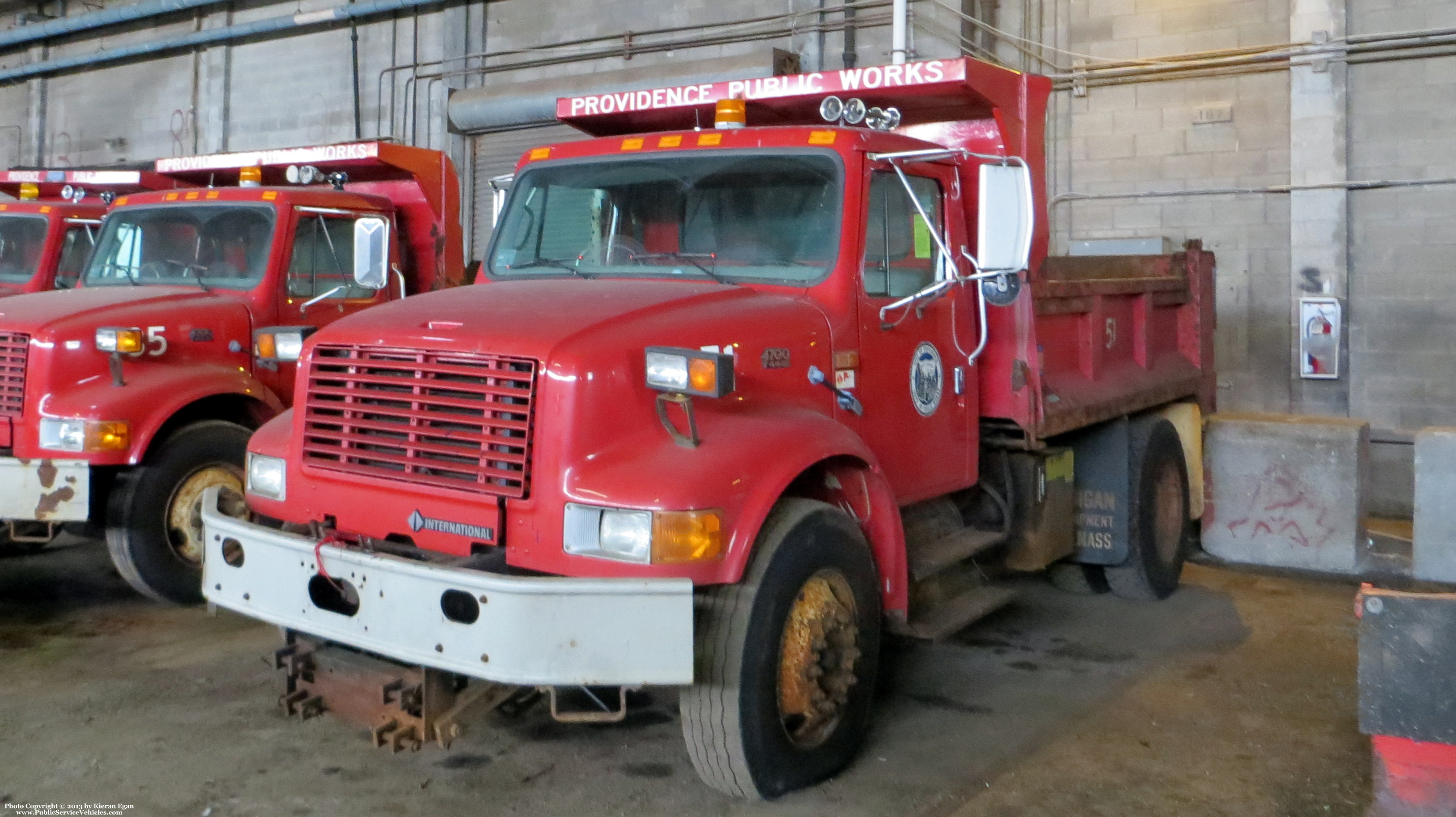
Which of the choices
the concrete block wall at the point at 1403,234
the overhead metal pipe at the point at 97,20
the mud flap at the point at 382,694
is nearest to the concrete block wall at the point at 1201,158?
the concrete block wall at the point at 1403,234

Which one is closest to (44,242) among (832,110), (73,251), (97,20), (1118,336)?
(73,251)

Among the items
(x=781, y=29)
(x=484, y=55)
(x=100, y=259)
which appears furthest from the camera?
(x=484, y=55)

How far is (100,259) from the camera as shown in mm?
7336

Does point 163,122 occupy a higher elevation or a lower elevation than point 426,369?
higher

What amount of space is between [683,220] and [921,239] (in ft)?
3.05

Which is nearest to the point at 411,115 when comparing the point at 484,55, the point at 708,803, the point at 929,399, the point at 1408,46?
the point at 484,55

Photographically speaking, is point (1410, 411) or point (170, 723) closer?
point (170, 723)

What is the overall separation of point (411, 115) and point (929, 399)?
11.6 metres

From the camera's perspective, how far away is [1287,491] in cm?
753

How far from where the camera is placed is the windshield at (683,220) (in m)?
4.51

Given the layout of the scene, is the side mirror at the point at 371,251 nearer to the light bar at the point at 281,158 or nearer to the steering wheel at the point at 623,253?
the steering wheel at the point at 623,253

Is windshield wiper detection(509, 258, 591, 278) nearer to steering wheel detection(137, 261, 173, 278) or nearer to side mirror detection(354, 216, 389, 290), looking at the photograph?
side mirror detection(354, 216, 389, 290)

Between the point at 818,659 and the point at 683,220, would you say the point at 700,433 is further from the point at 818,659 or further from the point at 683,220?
the point at 683,220

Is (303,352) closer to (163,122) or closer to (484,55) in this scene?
(484,55)
